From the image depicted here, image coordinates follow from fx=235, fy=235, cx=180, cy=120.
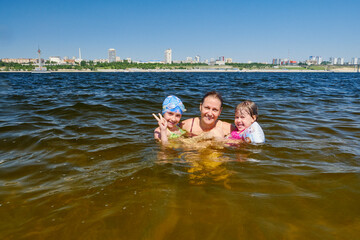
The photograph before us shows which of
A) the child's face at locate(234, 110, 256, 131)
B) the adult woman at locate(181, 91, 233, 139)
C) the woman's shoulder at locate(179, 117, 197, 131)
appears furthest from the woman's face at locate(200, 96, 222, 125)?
the woman's shoulder at locate(179, 117, 197, 131)

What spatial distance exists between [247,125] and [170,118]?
166 centimetres

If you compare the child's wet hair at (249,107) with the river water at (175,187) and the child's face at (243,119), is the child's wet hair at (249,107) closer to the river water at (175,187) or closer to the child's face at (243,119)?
the child's face at (243,119)

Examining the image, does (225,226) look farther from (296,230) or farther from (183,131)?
(183,131)

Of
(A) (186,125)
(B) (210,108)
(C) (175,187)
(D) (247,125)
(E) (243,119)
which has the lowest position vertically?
(C) (175,187)

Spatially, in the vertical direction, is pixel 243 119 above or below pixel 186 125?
above

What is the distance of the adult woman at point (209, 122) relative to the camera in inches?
188

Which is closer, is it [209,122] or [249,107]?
[249,107]

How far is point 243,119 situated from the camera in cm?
497

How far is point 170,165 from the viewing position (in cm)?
359

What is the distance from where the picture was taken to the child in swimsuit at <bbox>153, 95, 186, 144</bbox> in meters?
4.65

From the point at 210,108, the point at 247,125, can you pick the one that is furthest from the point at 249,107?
the point at 210,108

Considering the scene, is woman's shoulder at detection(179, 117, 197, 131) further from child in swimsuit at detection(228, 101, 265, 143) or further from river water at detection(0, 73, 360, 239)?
child in swimsuit at detection(228, 101, 265, 143)

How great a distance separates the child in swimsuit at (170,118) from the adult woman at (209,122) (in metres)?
0.44

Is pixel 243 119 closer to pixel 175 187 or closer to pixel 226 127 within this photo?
pixel 226 127
